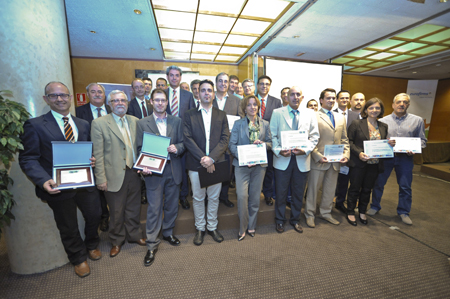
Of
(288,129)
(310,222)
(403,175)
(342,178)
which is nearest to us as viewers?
(288,129)

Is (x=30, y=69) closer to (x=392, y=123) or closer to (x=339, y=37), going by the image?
(x=392, y=123)

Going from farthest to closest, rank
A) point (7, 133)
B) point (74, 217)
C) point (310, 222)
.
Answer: point (310, 222), point (74, 217), point (7, 133)

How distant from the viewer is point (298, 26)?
451 cm

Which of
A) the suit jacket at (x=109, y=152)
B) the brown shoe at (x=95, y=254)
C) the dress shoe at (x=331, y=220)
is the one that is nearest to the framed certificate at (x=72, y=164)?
the suit jacket at (x=109, y=152)

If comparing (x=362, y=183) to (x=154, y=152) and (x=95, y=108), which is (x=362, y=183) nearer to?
(x=154, y=152)

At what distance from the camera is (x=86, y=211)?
6.72 feet

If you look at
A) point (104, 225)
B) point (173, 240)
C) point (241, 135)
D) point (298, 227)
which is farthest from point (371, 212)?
point (104, 225)

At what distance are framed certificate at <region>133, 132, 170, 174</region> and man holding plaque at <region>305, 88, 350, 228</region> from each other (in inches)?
80.4

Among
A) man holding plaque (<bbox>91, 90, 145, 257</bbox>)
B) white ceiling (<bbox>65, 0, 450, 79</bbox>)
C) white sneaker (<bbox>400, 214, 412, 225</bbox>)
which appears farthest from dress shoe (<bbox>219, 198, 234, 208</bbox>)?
white ceiling (<bbox>65, 0, 450, 79</bbox>)

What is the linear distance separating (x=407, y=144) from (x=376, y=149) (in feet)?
2.01

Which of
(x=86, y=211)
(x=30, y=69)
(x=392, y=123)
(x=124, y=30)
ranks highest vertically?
(x=124, y=30)

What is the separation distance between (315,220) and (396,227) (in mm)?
1189

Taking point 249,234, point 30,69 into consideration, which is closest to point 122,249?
point 249,234

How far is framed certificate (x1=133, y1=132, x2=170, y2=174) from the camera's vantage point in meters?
1.97
